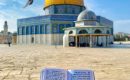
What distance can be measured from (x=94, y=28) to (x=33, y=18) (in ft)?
57.6

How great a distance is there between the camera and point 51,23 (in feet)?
142

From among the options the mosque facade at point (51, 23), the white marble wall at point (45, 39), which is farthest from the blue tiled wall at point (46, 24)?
the white marble wall at point (45, 39)

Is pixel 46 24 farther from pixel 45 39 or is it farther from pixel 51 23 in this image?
pixel 45 39

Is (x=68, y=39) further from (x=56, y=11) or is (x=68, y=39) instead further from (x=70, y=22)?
(x=56, y=11)

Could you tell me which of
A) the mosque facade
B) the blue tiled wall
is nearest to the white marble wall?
the mosque facade

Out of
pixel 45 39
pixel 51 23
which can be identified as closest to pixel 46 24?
pixel 51 23

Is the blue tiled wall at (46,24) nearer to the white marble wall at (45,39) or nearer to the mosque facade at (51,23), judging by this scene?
the mosque facade at (51,23)

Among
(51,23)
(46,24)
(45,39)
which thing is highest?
(51,23)

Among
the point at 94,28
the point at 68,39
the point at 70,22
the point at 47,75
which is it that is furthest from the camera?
the point at 70,22

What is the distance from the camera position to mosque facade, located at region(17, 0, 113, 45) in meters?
43.4

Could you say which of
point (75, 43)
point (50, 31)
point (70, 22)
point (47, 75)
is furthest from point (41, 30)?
point (47, 75)

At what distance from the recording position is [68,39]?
35.5m

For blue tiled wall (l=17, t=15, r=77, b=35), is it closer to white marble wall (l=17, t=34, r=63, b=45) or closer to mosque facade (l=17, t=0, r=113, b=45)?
mosque facade (l=17, t=0, r=113, b=45)

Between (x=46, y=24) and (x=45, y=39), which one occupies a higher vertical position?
(x=46, y=24)
